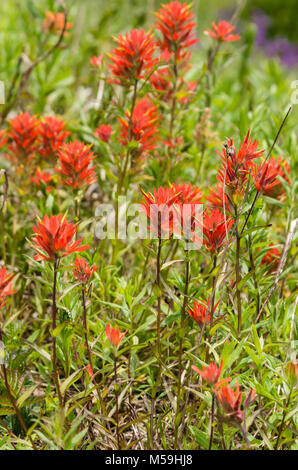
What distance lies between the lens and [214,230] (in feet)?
3.70

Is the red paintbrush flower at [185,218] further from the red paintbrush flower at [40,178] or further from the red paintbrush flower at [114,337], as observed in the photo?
the red paintbrush flower at [40,178]

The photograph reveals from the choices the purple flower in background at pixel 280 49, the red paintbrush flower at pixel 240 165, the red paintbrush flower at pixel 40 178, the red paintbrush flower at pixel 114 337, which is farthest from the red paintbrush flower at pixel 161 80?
the purple flower in background at pixel 280 49

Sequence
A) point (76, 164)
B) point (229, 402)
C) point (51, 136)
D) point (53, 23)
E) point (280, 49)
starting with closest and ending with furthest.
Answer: point (229, 402), point (76, 164), point (51, 136), point (53, 23), point (280, 49)

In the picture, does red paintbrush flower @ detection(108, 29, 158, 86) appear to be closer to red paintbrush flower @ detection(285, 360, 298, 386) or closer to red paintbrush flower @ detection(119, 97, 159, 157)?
red paintbrush flower @ detection(119, 97, 159, 157)

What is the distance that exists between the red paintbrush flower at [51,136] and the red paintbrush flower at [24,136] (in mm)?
24

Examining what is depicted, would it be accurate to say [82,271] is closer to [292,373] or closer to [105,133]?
[292,373]

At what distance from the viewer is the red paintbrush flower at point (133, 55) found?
141 centimetres

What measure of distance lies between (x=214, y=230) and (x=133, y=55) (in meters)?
0.59

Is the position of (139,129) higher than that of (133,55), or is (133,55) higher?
(133,55)

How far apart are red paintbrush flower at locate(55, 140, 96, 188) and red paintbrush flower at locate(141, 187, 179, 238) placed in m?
0.32

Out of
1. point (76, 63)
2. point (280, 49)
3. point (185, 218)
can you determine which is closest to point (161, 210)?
point (185, 218)

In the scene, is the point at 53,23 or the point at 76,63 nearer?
the point at 53,23

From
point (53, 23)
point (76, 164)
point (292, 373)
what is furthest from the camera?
point (53, 23)

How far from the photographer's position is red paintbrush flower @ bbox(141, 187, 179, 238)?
1.08 meters
